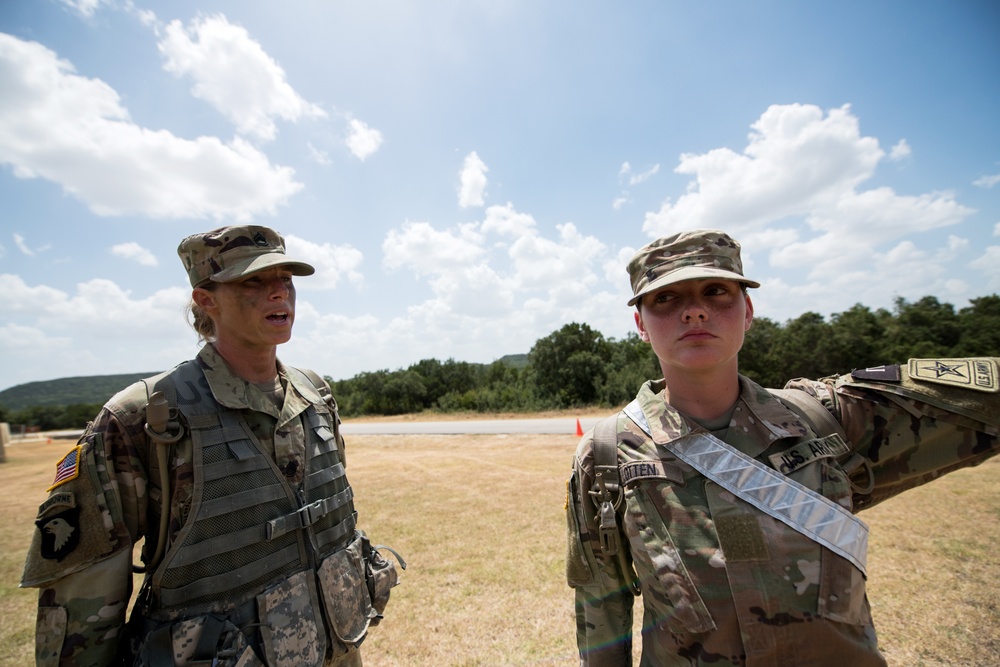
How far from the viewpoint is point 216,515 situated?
1.79 m

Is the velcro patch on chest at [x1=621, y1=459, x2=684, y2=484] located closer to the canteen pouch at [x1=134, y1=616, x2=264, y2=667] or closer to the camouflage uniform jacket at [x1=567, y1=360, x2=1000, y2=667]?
the camouflage uniform jacket at [x1=567, y1=360, x2=1000, y2=667]

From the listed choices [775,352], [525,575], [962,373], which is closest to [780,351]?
[775,352]

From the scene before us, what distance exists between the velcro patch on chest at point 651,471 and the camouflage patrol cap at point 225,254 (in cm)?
176

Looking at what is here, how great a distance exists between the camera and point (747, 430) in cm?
155

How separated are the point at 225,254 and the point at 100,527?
1209 mm

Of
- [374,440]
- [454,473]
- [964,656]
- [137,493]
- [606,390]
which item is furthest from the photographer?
[606,390]

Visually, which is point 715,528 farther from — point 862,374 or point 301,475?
point 301,475

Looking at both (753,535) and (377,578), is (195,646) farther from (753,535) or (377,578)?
(753,535)

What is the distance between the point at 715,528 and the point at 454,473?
9082mm

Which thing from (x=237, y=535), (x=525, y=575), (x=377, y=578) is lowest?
(x=525, y=575)

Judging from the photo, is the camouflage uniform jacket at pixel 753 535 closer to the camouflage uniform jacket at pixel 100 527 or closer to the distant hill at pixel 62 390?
the camouflage uniform jacket at pixel 100 527

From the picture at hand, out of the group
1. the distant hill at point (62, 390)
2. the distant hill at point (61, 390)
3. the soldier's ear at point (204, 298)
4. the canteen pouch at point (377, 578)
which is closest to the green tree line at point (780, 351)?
the canteen pouch at point (377, 578)

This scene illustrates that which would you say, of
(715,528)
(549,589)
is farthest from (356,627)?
(549,589)

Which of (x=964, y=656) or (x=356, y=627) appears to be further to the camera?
(x=964, y=656)
